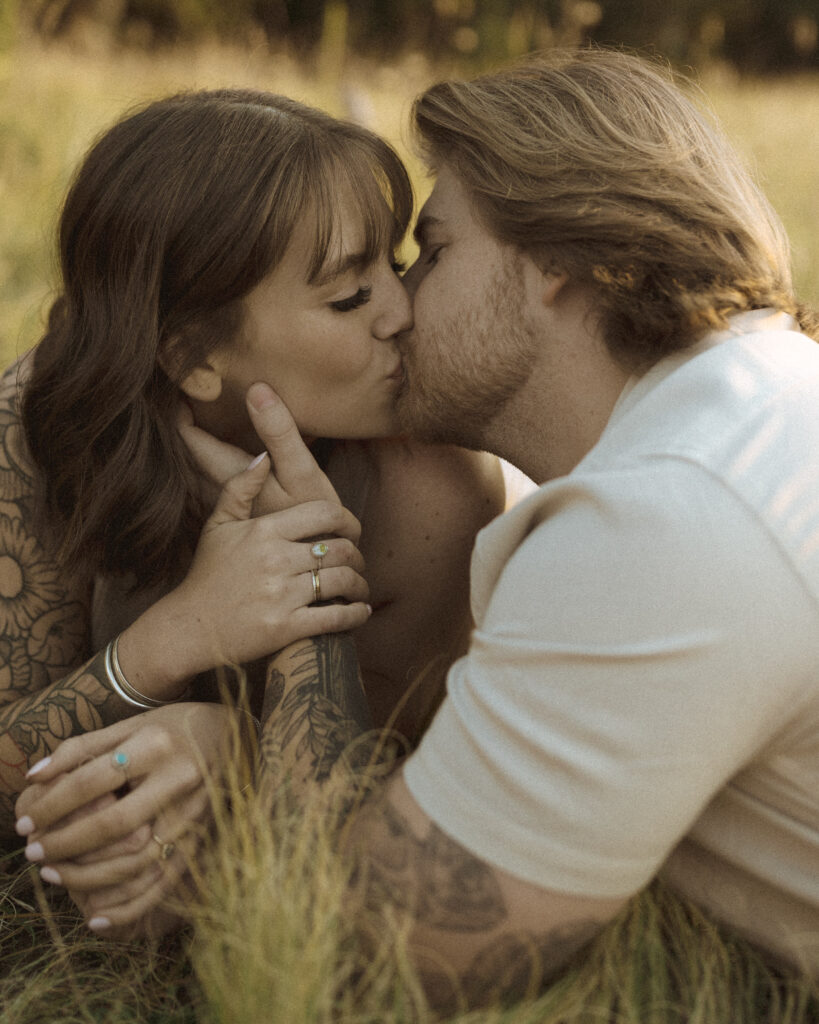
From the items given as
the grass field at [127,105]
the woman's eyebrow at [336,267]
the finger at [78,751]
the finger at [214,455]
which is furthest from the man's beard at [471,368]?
the grass field at [127,105]

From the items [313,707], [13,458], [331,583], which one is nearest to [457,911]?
[313,707]

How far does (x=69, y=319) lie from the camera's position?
9.81ft

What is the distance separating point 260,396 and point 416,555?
0.71m

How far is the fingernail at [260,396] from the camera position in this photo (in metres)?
2.88

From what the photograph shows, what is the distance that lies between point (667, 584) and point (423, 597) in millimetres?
1610

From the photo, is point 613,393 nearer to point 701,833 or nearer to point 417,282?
point 417,282

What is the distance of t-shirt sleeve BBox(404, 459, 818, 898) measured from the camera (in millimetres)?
1725

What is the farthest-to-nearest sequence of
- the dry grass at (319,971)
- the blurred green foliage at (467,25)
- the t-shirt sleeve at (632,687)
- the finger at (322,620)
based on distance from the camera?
the blurred green foliage at (467,25) → the finger at (322,620) → the dry grass at (319,971) → the t-shirt sleeve at (632,687)

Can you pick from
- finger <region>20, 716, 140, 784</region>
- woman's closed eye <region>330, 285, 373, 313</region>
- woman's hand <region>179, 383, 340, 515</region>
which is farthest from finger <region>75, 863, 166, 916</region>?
woman's closed eye <region>330, 285, 373, 313</region>

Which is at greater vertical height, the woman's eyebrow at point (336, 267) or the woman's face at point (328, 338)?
the woman's eyebrow at point (336, 267)

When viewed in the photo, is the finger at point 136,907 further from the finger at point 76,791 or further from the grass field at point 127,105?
the grass field at point 127,105

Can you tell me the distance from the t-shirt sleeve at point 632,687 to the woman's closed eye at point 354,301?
3.94 ft

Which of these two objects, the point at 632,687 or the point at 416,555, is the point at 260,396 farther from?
the point at 632,687

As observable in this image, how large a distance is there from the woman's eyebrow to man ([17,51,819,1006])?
17.7 inches
